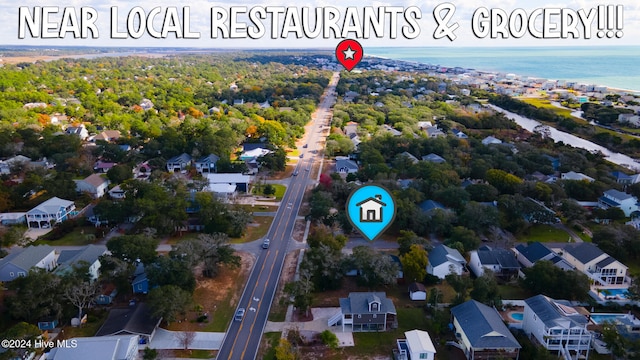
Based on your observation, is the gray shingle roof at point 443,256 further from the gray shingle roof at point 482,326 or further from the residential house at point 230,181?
the residential house at point 230,181

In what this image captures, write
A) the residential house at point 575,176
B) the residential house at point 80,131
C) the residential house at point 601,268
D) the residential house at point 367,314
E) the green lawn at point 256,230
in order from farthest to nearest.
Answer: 1. the residential house at point 80,131
2. the residential house at point 575,176
3. the green lawn at point 256,230
4. the residential house at point 601,268
5. the residential house at point 367,314

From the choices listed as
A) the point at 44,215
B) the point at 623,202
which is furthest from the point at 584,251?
the point at 44,215

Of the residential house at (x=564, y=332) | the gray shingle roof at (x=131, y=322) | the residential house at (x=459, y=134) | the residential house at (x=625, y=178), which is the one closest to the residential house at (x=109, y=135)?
the gray shingle roof at (x=131, y=322)

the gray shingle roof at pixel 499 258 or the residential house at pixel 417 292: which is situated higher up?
the gray shingle roof at pixel 499 258

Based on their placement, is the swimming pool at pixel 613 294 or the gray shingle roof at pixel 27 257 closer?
the swimming pool at pixel 613 294

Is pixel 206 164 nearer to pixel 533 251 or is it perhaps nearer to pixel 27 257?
pixel 27 257

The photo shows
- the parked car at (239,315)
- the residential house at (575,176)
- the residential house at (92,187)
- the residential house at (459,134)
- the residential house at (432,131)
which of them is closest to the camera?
the parked car at (239,315)

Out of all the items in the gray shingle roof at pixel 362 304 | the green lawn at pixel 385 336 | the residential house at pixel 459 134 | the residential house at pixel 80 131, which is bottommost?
the green lawn at pixel 385 336
